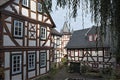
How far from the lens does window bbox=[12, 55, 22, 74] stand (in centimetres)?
1414

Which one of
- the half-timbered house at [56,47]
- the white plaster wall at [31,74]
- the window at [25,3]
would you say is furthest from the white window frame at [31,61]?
the half-timbered house at [56,47]

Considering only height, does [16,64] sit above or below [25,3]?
below

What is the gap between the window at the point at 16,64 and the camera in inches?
557

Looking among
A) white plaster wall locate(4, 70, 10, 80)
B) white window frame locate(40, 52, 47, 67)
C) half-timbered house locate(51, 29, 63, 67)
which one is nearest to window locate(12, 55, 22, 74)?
white plaster wall locate(4, 70, 10, 80)

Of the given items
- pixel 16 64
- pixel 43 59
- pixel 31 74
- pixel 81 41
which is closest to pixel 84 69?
pixel 81 41

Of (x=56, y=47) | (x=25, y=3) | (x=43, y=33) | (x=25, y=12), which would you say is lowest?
(x=56, y=47)

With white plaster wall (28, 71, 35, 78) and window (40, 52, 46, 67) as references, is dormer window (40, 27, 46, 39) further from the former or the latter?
white plaster wall (28, 71, 35, 78)

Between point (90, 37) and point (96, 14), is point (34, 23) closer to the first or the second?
point (90, 37)

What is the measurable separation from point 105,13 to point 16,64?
11993 millimetres

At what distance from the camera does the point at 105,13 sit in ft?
11.8

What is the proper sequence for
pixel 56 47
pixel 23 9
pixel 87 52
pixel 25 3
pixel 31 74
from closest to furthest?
pixel 23 9, pixel 25 3, pixel 31 74, pixel 87 52, pixel 56 47

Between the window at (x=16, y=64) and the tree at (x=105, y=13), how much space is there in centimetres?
1117

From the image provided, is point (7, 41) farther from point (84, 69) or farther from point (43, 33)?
point (84, 69)

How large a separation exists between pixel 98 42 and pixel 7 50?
10.5m
